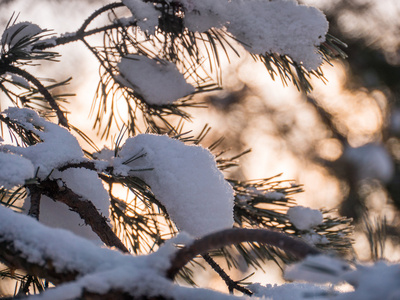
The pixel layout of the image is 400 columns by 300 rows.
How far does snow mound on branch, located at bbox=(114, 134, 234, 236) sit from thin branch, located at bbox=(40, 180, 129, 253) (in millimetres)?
60

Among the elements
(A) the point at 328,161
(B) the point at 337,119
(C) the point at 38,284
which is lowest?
(C) the point at 38,284

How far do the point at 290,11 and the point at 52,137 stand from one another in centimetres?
35

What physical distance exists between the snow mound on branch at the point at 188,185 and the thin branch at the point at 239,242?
0.59 feet

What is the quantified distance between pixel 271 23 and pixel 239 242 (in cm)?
40

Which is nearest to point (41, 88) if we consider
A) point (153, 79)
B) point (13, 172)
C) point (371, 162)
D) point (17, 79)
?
point (17, 79)

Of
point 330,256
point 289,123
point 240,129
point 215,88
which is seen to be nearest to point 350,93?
point 289,123

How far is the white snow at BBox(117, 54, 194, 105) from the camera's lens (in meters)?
0.71

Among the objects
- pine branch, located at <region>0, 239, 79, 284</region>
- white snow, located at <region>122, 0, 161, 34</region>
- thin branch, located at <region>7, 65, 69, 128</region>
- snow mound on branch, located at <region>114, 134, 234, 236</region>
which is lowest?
pine branch, located at <region>0, 239, 79, 284</region>

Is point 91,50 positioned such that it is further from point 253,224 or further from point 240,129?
point 240,129

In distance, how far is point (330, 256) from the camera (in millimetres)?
219

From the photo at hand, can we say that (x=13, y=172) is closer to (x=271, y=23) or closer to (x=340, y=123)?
(x=271, y=23)

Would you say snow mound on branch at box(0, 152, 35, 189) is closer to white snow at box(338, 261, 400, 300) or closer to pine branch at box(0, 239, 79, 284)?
pine branch at box(0, 239, 79, 284)

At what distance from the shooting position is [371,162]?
271 cm

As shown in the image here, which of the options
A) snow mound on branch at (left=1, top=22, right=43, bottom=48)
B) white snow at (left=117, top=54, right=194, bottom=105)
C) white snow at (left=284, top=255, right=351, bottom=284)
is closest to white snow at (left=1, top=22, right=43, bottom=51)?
snow mound on branch at (left=1, top=22, right=43, bottom=48)
